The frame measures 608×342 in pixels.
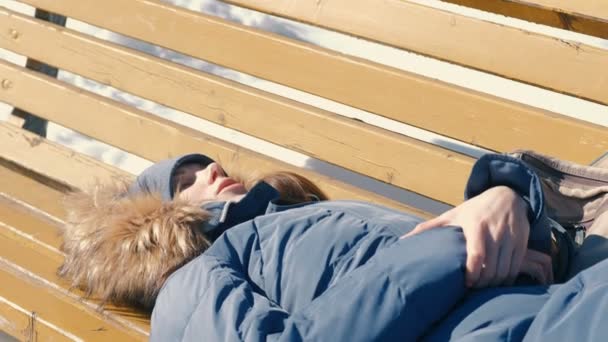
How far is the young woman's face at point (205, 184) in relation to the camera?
9.60ft

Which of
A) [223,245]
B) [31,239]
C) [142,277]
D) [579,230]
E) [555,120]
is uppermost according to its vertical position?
[555,120]

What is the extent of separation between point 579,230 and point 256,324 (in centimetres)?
91

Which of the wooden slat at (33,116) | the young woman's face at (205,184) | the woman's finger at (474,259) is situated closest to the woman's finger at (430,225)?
the woman's finger at (474,259)

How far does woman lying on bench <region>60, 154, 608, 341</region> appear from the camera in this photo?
212cm

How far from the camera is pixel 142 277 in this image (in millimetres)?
2664

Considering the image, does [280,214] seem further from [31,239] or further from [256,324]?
[31,239]

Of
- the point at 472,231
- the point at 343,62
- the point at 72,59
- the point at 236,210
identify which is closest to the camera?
the point at 472,231

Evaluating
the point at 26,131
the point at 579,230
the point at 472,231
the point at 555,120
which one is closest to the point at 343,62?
the point at 555,120

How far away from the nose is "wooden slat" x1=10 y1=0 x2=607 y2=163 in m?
0.54

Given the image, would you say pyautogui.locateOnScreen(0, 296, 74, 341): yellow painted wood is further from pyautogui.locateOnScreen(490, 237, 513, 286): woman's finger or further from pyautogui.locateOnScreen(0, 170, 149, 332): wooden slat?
pyautogui.locateOnScreen(490, 237, 513, 286): woman's finger

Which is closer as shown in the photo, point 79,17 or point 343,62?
point 343,62

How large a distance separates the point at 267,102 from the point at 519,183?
133 centimetres

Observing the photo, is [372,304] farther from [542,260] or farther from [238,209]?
[238,209]

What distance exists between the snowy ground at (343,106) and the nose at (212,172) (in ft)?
3.17
